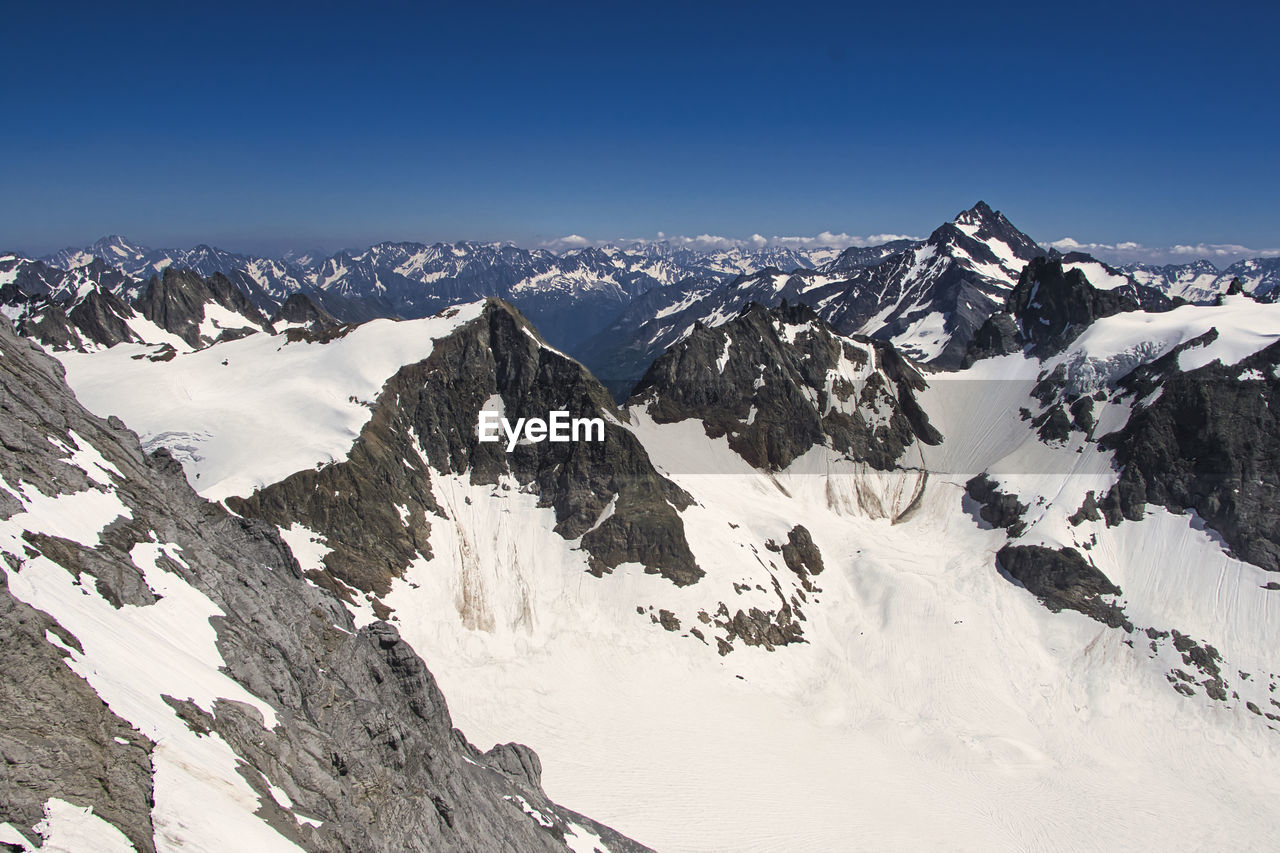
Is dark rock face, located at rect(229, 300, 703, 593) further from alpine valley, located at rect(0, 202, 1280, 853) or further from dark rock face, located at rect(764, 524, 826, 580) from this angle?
dark rock face, located at rect(764, 524, 826, 580)

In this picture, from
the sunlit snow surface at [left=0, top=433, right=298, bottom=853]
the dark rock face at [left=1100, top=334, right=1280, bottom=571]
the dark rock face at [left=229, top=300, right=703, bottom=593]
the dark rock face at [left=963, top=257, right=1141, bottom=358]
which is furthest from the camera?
the dark rock face at [left=963, top=257, right=1141, bottom=358]

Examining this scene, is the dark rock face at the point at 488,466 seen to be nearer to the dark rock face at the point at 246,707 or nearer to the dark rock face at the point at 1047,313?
the dark rock face at the point at 246,707

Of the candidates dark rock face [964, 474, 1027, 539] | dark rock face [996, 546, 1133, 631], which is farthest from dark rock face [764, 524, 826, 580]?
dark rock face [964, 474, 1027, 539]

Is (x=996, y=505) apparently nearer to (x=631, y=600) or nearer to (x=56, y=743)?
(x=631, y=600)

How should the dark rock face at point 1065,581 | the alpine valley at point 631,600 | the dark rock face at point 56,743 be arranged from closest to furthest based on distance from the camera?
the dark rock face at point 56,743 < the alpine valley at point 631,600 < the dark rock face at point 1065,581

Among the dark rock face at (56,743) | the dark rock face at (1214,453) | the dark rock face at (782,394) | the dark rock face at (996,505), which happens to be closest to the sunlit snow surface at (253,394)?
the dark rock face at (782,394)

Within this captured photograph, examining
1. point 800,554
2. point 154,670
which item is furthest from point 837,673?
point 154,670
